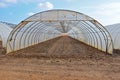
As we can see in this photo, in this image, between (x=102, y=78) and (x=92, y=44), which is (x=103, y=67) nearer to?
(x=102, y=78)

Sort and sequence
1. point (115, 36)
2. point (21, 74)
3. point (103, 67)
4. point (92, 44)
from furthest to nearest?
point (92, 44) → point (115, 36) → point (103, 67) → point (21, 74)

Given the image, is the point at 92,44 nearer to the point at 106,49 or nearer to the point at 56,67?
the point at 106,49

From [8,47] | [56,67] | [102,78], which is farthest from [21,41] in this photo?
[102,78]

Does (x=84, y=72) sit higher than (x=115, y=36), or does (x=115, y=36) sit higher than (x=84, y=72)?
(x=115, y=36)

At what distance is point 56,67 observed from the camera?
460 inches

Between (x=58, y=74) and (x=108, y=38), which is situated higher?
(x=108, y=38)

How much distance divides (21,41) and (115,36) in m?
7.78

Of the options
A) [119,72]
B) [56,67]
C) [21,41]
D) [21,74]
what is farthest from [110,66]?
[21,41]

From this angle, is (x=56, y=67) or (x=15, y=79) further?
(x=56, y=67)

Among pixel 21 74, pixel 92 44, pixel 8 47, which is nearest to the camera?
pixel 21 74

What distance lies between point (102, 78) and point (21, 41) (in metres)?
13.4

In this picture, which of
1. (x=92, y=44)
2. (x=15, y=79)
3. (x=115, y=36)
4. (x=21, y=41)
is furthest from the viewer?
(x=92, y=44)

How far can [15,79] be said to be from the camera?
8.98 metres

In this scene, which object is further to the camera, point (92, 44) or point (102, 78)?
point (92, 44)
